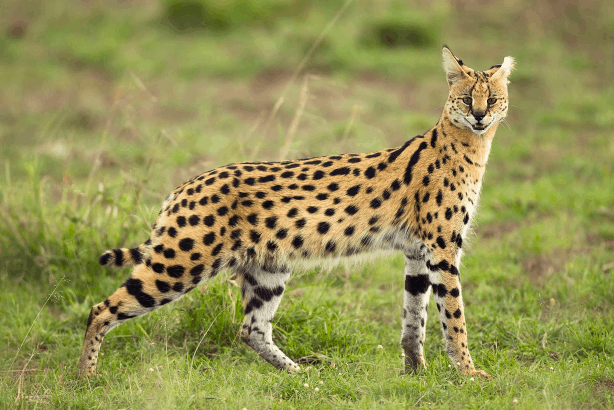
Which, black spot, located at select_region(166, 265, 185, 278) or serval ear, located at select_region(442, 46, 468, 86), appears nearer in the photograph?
black spot, located at select_region(166, 265, 185, 278)

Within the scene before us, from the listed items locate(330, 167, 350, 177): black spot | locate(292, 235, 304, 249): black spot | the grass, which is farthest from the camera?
locate(330, 167, 350, 177): black spot

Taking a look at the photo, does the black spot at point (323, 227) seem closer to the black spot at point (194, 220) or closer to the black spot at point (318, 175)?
the black spot at point (318, 175)

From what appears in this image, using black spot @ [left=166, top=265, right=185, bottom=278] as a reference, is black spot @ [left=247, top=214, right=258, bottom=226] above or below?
above

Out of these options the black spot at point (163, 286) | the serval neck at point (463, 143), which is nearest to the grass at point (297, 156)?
the black spot at point (163, 286)

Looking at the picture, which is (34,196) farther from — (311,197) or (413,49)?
(413,49)

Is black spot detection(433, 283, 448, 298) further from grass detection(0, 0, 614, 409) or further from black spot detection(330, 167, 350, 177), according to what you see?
black spot detection(330, 167, 350, 177)

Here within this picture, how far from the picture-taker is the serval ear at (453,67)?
186 inches

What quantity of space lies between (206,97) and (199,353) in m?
6.89

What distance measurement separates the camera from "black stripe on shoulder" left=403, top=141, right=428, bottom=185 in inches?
186

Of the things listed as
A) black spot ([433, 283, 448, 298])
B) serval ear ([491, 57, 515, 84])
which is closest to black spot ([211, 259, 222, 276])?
black spot ([433, 283, 448, 298])

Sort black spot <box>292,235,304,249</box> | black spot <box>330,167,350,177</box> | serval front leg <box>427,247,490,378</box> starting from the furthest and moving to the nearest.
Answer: black spot <box>330,167,350,177</box>
black spot <box>292,235,304,249</box>
serval front leg <box>427,247,490,378</box>

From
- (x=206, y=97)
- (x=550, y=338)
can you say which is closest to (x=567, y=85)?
(x=206, y=97)

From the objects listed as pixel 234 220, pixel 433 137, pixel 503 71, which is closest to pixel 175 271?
pixel 234 220

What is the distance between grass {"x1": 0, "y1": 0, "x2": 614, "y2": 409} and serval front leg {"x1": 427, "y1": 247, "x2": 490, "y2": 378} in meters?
0.17
